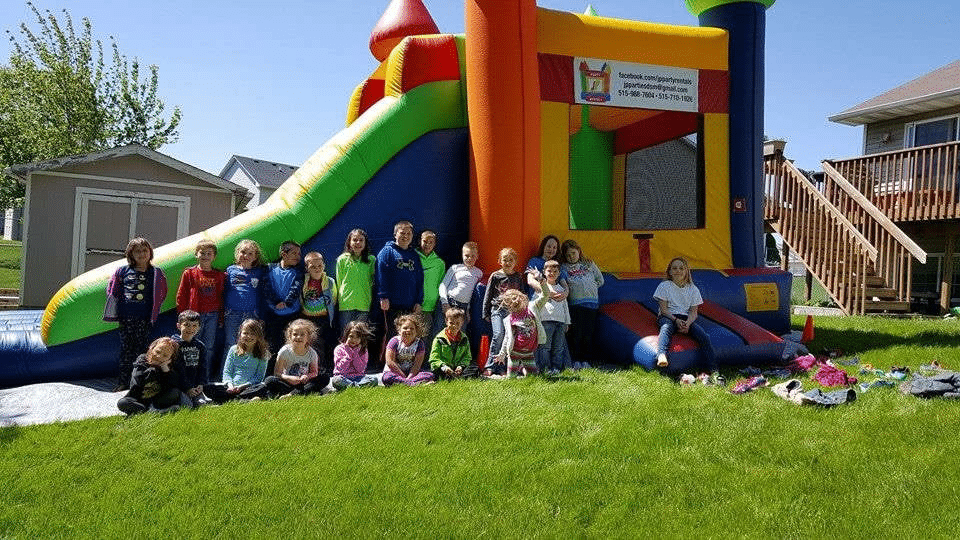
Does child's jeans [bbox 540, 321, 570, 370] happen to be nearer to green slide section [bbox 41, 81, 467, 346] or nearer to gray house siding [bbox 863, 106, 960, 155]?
green slide section [bbox 41, 81, 467, 346]

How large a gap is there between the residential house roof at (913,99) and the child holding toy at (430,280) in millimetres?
11213

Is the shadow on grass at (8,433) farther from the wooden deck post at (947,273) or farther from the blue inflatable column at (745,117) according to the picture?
the wooden deck post at (947,273)

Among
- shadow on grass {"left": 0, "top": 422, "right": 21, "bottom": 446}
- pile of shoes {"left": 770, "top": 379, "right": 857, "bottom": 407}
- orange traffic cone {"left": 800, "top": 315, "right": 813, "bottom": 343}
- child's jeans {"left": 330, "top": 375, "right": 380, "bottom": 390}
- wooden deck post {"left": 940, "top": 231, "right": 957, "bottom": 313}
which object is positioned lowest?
shadow on grass {"left": 0, "top": 422, "right": 21, "bottom": 446}

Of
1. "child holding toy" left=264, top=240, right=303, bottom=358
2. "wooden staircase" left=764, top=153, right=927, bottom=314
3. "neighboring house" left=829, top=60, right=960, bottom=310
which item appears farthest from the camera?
"neighboring house" left=829, top=60, right=960, bottom=310

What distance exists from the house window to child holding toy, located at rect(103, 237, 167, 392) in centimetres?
1374

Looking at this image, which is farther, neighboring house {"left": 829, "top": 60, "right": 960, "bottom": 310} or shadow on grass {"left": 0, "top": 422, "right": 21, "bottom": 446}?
neighboring house {"left": 829, "top": 60, "right": 960, "bottom": 310}

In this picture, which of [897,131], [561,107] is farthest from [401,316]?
[897,131]

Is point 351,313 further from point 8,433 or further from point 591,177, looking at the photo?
point 591,177

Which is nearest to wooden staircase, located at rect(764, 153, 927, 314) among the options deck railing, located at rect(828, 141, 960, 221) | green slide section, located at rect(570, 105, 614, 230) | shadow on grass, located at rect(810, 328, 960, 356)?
deck railing, located at rect(828, 141, 960, 221)

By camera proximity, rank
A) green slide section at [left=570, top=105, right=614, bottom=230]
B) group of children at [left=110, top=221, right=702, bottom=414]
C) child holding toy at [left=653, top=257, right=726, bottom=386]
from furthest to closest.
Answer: green slide section at [left=570, top=105, right=614, bottom=230] → child holding toy at [left=653, top=257, right=726, bottom=386] → group of children at [left=110, top=221, right=702, bottom=414]

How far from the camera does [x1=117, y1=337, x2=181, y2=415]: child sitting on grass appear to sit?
13.5 ft

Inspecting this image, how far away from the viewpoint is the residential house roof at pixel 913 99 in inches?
499

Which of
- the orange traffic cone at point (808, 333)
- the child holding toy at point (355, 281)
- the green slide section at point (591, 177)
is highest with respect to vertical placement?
the green slide section at point (591, 177)

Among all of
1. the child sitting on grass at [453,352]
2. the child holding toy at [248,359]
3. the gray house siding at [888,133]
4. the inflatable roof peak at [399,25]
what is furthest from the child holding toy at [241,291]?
the gray house siding at [888,133]
